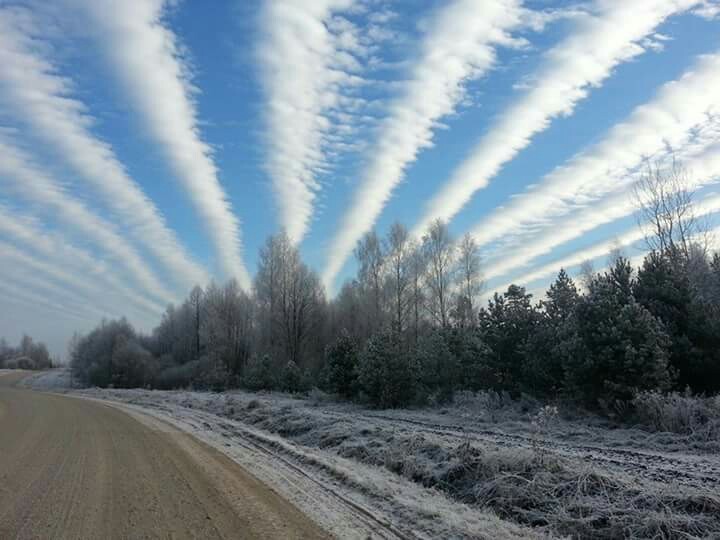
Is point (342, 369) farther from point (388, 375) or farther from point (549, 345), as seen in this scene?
point (549, 345)

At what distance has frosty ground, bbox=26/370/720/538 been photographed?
20.8 ft

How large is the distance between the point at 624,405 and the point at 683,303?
4811 mm

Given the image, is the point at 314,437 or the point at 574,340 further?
the point at 574,340

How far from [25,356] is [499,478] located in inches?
6689

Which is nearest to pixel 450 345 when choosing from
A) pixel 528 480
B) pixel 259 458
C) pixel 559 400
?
pixel 559 400

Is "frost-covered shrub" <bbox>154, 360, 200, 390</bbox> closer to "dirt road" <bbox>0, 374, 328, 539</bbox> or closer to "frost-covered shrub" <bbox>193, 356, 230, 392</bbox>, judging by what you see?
"frost-covered shrub" <bbox>193, 356, 230, 392</bbox>

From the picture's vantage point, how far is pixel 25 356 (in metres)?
147

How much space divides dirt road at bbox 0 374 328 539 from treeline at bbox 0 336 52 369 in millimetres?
147306

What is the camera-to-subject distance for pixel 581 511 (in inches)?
263

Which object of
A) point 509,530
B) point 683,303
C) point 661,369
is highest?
point 683,303

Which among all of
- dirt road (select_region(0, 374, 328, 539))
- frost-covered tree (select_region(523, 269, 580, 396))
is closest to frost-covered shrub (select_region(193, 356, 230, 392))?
frost-covered tree (select_region(523, 269, 580, 396))

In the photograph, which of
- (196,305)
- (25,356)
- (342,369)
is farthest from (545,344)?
(25,356)

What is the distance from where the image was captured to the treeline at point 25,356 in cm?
13675

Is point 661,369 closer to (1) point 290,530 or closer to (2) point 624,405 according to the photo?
(2) point 624,405
